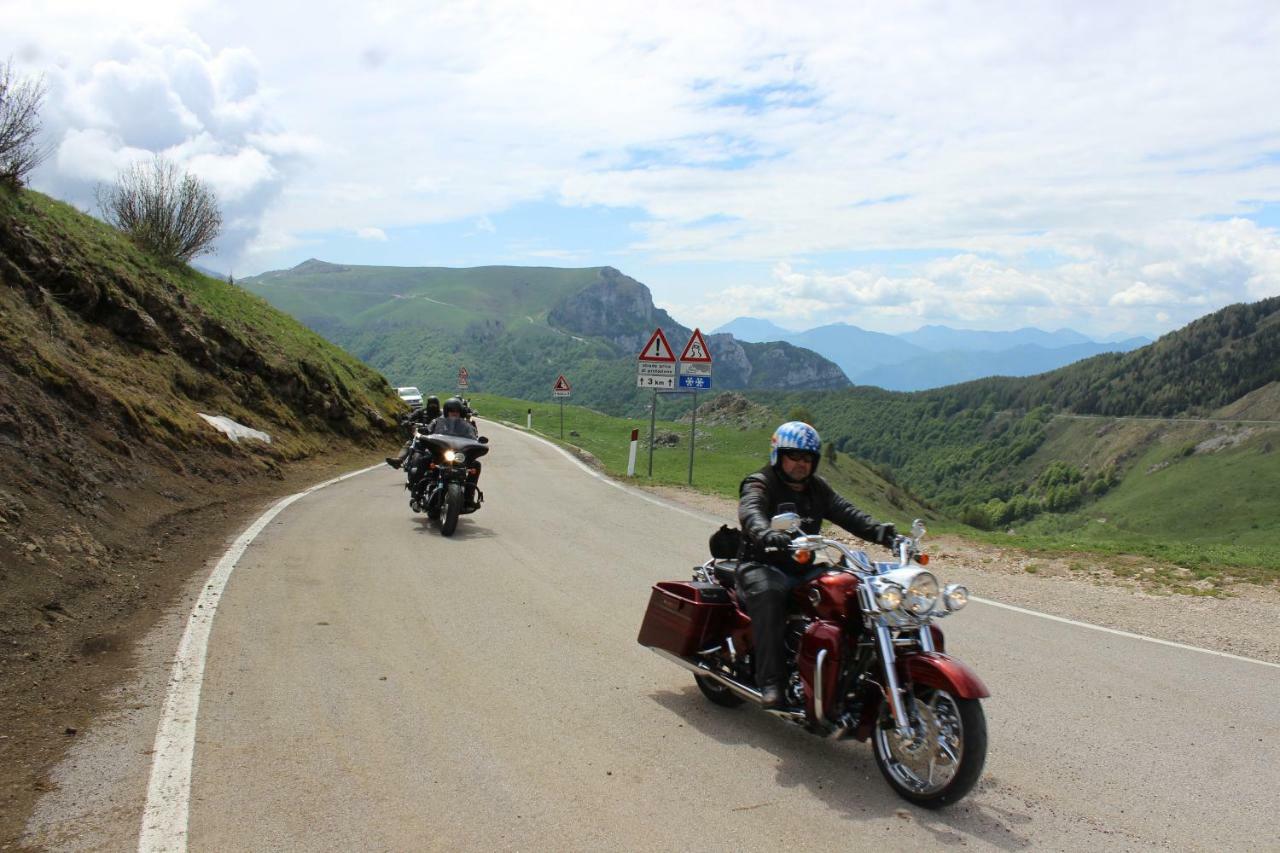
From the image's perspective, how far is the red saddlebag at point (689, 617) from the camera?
555 centimetres

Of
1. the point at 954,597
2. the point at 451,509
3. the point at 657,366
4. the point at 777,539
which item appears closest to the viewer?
the point at 954,597

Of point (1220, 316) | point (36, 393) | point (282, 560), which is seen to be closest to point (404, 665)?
point (282, 560)

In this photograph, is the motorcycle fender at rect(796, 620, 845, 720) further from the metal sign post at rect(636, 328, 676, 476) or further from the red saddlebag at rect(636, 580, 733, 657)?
the metal sign post at rect(636, 328, 676, 476)

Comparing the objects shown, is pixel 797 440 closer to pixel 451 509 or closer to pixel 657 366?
pixel 451 509

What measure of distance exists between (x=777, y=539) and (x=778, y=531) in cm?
5

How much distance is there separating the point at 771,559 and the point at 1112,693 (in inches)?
105

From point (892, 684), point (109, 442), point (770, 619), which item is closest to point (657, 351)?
point (109, 442)

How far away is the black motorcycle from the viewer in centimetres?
1150

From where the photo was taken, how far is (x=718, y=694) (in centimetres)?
556

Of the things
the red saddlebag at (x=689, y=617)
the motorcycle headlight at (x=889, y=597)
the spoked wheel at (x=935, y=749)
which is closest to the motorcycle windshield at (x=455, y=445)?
the red saddlebag at (x=689, y=617)

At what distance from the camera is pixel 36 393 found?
10750 mm

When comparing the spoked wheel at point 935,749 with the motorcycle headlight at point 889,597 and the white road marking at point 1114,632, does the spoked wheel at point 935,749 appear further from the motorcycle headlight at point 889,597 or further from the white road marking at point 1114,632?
the white road marking at point 1114,632

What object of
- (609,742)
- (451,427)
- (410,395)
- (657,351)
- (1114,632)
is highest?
(657,351)

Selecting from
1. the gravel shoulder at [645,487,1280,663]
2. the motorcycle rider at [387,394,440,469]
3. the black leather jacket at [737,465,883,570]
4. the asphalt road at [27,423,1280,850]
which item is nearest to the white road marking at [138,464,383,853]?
the asphalt road at [27,423,1280,850]
